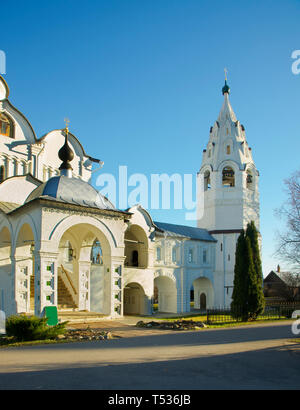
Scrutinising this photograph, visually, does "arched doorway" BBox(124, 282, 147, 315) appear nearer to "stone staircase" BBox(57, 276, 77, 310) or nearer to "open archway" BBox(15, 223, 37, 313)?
"stone staircase" BBox(57, 276, 77, 310)

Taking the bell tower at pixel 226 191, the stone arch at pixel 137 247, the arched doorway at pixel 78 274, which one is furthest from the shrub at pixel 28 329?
the bell tower at pixel 226 191

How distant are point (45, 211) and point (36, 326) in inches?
229

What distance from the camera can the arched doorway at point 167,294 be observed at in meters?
29.0

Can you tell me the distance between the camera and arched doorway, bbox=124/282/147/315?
25.4 m

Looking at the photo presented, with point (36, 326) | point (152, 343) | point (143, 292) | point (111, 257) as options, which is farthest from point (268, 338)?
point (143, 292)

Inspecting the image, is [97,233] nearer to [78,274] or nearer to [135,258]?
[78,274]

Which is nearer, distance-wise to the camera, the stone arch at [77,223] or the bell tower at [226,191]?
the stone arch at [77,223]

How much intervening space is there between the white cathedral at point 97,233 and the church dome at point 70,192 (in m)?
0.05

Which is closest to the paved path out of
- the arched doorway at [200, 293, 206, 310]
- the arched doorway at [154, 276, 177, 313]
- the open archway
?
the open archway

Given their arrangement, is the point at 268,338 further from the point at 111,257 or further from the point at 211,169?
the point at 211,169

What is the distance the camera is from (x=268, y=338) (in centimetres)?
1263

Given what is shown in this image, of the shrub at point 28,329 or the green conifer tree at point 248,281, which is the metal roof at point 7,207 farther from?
the green conifer tree at point 248,281

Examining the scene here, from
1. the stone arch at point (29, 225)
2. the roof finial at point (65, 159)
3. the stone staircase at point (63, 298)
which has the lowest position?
the stone staircase at point (63, 298)

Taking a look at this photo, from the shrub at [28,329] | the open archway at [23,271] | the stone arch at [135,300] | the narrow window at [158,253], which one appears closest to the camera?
the shrub at [28,329]
